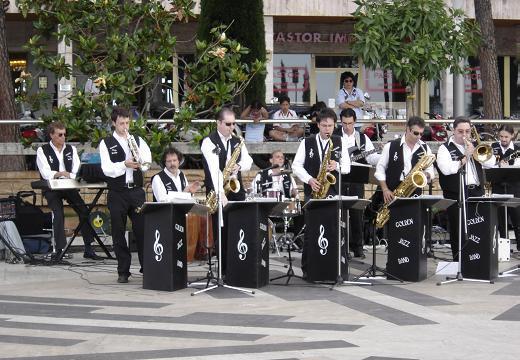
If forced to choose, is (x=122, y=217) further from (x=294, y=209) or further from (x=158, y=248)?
(x=294, y=209)

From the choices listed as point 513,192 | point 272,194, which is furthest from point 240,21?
point 513,192

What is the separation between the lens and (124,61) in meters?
19.5

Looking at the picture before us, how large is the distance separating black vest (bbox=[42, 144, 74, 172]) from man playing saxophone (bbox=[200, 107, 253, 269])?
374 centimetres

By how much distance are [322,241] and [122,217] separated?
8.13ft

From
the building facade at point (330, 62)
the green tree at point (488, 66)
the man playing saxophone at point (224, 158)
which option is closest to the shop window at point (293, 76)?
the building facade at point (330, 62)

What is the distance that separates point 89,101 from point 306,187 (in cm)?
532

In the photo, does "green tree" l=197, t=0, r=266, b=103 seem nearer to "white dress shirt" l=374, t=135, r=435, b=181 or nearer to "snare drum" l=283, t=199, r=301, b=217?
"snare drum" l=283, t=199, r=301, b=217

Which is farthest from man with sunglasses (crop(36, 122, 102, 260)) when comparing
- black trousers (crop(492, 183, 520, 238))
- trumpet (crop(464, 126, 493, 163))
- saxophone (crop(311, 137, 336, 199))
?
black trousers (crop(492, 183, 520, 238))

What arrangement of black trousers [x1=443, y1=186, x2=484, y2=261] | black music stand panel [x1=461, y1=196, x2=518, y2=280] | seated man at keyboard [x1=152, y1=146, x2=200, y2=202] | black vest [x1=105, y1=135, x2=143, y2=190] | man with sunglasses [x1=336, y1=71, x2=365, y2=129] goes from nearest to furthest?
black music stand panel [x1=461, y1=196, x2=518, y2=280], black vest [x1=105, y1=135, x2=143, y2=190], seated man at keyboard [x1=152, y1=146, x2=200, y2=202], black trousers [x1=443, y1=186, x2=484, y2=261], man with sunglasses [x1=336, y1=71, x2=365, y2=129]

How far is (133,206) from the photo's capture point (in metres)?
14.9

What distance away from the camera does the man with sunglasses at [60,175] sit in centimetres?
1725

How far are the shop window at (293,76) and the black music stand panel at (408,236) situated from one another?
75.3ft

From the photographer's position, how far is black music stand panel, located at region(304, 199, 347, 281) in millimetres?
14328

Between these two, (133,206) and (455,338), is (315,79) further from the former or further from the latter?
(455,338)
